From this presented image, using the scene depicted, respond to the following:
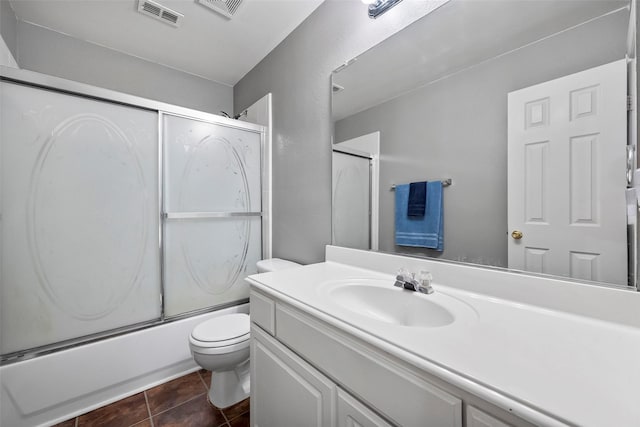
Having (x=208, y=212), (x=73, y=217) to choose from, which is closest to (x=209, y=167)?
(x=208, y=212)

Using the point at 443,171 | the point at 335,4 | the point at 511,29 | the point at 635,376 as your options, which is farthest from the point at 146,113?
the point at 635,376

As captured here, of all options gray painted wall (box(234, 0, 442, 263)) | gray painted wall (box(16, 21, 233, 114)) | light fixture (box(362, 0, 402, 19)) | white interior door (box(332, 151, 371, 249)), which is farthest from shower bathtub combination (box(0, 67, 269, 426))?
light fixture (box(362, 0, 402, 19))

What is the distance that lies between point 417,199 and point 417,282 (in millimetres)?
381

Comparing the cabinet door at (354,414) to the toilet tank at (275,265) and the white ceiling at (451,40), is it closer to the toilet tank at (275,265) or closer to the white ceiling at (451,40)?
the toilet tank at (275,265)

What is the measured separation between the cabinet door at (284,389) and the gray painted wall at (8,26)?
7.71ft

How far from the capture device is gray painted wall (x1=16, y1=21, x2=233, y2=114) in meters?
1.83

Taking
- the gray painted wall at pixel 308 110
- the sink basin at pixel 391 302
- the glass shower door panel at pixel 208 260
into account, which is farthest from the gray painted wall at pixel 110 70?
the sink basin at pixel 391 302

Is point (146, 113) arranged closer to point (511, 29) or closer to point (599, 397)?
point (511, 29)

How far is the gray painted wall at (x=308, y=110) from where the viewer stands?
4.77ft

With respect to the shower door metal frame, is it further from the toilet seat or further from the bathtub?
the toilet seat

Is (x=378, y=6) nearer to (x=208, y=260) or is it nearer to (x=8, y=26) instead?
(x=208, y=260)

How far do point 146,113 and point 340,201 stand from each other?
140 cm

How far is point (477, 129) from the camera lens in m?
0.98

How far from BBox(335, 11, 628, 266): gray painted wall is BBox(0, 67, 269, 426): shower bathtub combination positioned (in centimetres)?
144
